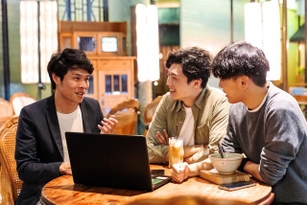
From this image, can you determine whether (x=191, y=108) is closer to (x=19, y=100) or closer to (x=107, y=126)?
(x=107, y=126)

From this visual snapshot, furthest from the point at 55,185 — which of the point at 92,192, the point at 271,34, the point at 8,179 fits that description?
the point at 271,34

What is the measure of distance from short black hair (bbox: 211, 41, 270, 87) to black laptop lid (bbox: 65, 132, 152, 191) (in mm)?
484

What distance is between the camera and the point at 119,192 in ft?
5.55

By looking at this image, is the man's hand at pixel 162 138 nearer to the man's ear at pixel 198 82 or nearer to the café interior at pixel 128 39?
the man's ear at pixel 198 82

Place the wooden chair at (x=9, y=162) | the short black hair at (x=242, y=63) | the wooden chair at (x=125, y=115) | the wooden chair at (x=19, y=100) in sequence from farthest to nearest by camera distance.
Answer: the wooden chair at (x=19, y=100)
the wooden chair at (x=125, y=115)
the wooden chair at (x=9, y=162)
the short black hair at (x=242, y=63)

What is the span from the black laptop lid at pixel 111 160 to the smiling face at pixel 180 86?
0.70 m

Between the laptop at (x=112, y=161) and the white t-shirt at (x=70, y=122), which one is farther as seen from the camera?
the white t-shirt at (x=70, y=122)

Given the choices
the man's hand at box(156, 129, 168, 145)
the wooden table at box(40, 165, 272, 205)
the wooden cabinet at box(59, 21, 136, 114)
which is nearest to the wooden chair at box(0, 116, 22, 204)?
the wooden table at box(40, 165, 272, 205)

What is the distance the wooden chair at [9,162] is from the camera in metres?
2.31

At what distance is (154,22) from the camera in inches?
235

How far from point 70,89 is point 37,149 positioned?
1.17 feet

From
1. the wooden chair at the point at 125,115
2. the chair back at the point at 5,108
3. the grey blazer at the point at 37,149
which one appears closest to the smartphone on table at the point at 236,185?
the grey blazer at the point at 37,149

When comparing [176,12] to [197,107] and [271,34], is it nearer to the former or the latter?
[271,34]

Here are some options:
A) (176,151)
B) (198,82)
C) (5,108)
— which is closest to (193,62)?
(198,82)
